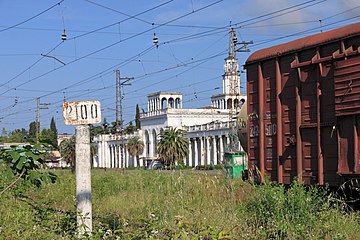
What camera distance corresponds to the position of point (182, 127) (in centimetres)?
9394

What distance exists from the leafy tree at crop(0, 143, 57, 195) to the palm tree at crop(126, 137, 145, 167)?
9561cm

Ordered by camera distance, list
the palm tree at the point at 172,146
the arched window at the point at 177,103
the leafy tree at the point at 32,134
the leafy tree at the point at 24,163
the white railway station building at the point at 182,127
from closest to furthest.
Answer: the leafy tree at the point at 24,163 < the leafy tree at the point at 32,134 < the white railway station building at the point at 182,127 < the palm tree at the point at 172,146 < the arched window at the point at 177,103

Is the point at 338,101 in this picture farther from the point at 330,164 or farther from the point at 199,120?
the point at 199,120

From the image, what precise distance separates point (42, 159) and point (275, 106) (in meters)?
7.62

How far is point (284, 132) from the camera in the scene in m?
13.5

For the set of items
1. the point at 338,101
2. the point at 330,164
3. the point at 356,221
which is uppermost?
the point at 338,101

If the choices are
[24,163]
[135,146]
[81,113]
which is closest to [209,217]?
[81,113]

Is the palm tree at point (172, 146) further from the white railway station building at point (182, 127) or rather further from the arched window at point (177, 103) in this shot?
the arched window at point (177, 103)

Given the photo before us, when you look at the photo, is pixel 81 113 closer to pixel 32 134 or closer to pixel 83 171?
pixel 83 171

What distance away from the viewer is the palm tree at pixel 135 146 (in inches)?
4067

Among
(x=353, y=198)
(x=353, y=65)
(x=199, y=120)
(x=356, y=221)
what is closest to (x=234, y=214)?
(x=356, y=221)

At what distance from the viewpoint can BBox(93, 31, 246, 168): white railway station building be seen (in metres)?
79.8

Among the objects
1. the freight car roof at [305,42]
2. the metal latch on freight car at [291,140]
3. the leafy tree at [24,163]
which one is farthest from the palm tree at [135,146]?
the leafy tree at [24,163]

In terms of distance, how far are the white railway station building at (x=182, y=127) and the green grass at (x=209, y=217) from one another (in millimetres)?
58812
